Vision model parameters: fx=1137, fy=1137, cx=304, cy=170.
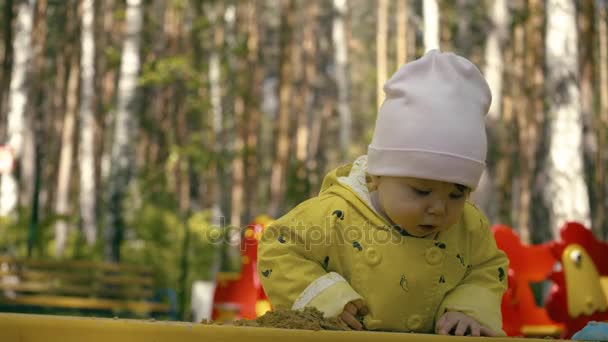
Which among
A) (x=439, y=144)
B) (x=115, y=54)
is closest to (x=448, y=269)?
(x=439, y=144)

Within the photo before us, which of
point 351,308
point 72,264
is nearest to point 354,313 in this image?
point 351,308

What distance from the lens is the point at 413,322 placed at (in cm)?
346

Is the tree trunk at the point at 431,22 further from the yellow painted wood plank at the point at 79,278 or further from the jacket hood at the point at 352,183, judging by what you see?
the jacket hood at the point at 352,183

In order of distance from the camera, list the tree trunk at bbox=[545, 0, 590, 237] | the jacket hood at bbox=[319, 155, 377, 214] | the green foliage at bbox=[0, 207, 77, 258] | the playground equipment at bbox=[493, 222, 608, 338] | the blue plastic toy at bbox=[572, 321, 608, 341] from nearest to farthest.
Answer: the blue plastic toy at bbox=[572, 321, 608, 341] < the jacket hood at bbox=[319, 155, 377, 214] < the playground equipment at bbox=[493, 222, 608, 338] < the tree trunk at bbox=[545, 0, 590, 237] < the green foliage at bbox=[0, 207, 77, 258]

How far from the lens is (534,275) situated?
360 inches

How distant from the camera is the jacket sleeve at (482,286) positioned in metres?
3.45

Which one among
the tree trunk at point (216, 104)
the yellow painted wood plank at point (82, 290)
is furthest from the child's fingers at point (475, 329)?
the tree trunk at point (216, 104)

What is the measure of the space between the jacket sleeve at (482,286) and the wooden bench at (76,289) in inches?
499

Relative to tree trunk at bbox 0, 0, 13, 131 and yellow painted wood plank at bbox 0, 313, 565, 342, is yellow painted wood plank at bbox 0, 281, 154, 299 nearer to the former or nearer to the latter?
tree trunk at bbox 0, 0, 13, 131

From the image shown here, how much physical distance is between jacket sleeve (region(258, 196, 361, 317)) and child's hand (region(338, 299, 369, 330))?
34 millimetres

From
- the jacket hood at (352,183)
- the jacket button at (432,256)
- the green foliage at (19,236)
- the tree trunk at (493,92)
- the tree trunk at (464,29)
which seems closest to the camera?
the jacket button at (432,256)

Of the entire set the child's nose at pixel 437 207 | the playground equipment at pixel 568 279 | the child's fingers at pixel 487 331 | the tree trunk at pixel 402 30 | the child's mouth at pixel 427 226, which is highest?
the tree trunk at pixel 402 30

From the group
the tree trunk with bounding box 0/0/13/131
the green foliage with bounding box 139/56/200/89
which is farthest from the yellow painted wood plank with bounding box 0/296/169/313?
the tree trunk with bounding box 0/0/13/131

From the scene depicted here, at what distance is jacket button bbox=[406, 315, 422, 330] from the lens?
3.45 metres
